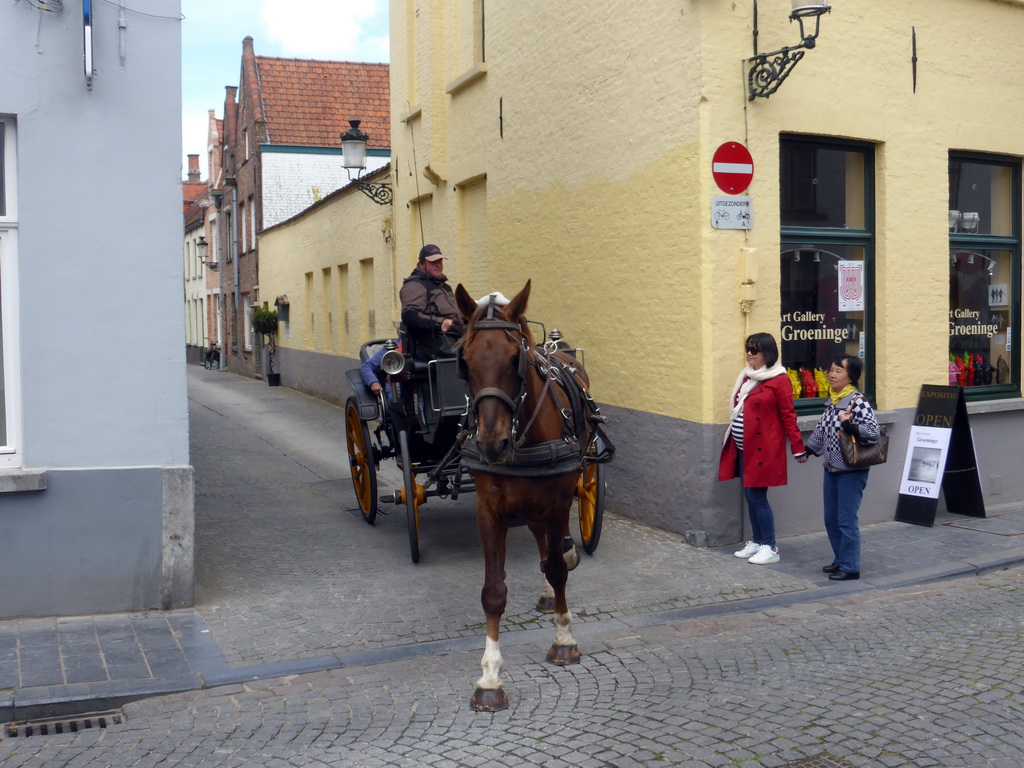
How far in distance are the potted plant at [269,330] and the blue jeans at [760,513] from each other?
19.8 m

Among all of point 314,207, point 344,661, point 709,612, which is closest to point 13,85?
point 344,661

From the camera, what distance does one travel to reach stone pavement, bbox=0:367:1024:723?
554cm

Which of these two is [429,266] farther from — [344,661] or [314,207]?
[314,207]

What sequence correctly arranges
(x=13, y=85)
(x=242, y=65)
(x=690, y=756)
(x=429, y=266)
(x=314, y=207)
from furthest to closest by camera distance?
(x=242, y=65) < (x=314, y=207) < (x=429, y=266) < (x=13, y=85) < (x=690, y=756)

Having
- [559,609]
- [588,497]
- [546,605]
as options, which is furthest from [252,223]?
[559,609]

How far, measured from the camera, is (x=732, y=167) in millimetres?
8227

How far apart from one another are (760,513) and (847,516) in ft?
2.36

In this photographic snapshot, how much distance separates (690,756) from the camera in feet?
14.2

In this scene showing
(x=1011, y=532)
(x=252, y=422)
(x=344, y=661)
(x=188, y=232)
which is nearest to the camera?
(x=344, y=661)

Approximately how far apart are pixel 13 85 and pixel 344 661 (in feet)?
13.0

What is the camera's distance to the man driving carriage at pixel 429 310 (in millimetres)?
7695

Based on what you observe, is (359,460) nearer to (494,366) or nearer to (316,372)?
(494,366)

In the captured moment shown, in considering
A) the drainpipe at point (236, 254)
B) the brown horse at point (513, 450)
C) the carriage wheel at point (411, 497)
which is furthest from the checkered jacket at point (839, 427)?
the drainpipe at point (236, 254)

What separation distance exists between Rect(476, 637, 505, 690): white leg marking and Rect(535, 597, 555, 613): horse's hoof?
1.35 m
